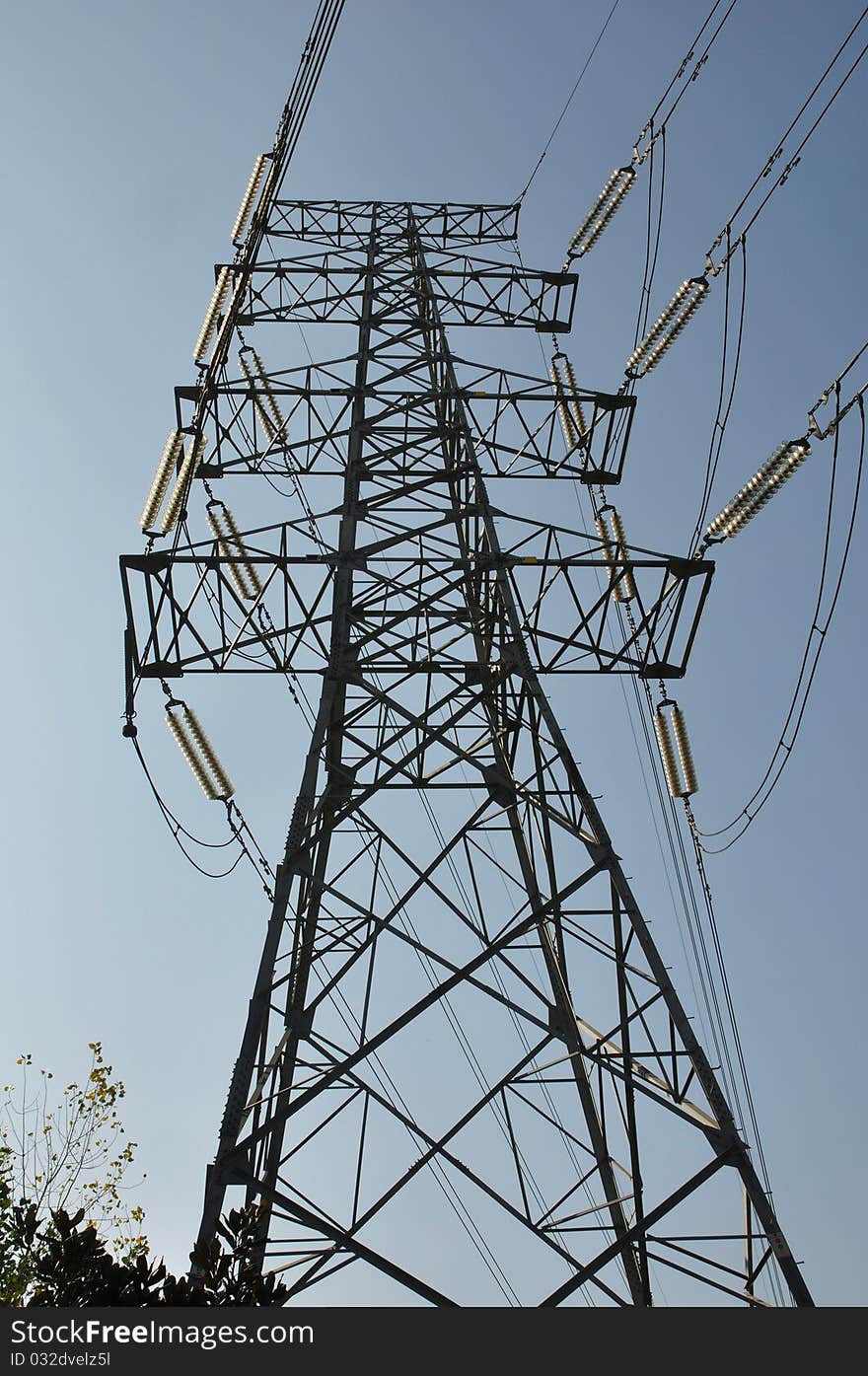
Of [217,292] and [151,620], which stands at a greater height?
[217,292]

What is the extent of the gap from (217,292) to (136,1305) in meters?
15.0

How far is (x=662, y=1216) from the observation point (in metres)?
7.17

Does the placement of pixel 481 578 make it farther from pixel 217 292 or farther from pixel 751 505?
pixel 217 292

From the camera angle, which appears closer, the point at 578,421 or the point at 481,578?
the point at 481,578

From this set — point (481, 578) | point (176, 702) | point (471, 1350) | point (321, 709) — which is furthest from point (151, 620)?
point (471, 1350)

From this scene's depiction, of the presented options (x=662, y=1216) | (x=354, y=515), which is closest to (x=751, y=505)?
(x=354, y=515)

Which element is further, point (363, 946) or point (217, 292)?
point (217, 292)

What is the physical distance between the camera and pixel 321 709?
10031 millimetres

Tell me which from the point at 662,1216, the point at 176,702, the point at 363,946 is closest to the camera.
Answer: the point at 662,1216

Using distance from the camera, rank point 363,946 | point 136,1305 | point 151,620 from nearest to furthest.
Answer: point 136,1305
point 363,946
point 151,620

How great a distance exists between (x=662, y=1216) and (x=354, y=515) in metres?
7.43

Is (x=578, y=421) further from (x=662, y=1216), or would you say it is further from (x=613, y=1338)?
(x=613, y=1338)

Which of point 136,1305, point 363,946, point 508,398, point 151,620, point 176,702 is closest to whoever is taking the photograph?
point 136,1305

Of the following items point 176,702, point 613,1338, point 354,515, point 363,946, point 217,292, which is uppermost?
point 217,292
